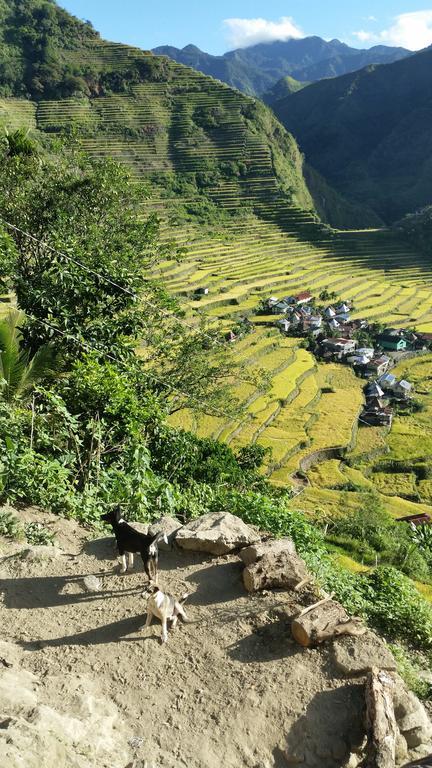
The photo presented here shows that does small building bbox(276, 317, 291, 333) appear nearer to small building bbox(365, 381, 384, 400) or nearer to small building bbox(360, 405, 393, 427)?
small building bbox(365, 381, 384, 400)

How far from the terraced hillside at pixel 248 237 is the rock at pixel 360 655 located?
752 inches

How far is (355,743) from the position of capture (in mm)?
→ 3619

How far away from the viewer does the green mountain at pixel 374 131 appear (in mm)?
118312

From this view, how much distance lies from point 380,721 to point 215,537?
2.07 meters

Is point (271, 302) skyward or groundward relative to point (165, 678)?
groundward

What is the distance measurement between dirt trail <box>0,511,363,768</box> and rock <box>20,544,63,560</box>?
0.05 metres

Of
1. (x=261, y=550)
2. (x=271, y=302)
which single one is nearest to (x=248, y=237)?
(x=271, y=302)

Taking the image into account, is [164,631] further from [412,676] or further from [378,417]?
[378,417]

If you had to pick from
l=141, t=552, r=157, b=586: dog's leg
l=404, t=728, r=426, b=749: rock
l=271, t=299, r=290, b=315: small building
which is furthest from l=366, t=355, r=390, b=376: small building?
l=404, t=728, r=426, b=749: rock

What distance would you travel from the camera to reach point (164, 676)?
3.93 metres

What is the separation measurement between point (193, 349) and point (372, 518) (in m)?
7.34

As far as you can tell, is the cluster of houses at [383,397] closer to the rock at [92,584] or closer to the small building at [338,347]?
the small building at [338,347]

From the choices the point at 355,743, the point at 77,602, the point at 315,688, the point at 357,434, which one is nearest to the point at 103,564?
the point at 77,602

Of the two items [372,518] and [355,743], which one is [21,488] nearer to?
[355,743]
